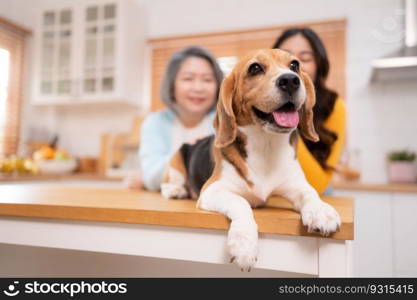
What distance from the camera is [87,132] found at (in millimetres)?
3283

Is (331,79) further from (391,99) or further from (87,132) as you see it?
(87,132)

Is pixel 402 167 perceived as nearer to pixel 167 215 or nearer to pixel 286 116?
pixel 286 116

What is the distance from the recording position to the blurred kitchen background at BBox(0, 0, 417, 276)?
251cm

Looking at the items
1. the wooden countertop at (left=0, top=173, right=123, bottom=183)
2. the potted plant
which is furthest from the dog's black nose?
the wooden countertop at (left=0, top=173, right=123, bottom=183)

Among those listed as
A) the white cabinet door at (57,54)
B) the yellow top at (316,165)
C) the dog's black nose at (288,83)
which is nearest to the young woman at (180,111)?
the yellow top at (316,165)

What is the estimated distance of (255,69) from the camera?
2.25ft

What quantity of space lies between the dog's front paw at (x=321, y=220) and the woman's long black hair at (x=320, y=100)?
1.57 feet

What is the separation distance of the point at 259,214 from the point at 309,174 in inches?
16.1

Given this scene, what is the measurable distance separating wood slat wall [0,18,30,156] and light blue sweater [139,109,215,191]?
2340 millimetres

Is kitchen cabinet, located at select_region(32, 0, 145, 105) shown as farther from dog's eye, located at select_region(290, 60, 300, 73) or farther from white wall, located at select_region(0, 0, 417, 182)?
dog's eye, located at select_region(290, 60, 300, 73)

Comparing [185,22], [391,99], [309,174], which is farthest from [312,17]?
Result: [309,174]

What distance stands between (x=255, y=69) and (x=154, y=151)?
2.27ft

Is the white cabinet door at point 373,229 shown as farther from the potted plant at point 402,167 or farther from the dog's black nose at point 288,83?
the dog's black nose at point 288,83

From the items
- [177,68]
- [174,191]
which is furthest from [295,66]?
[177,68]
